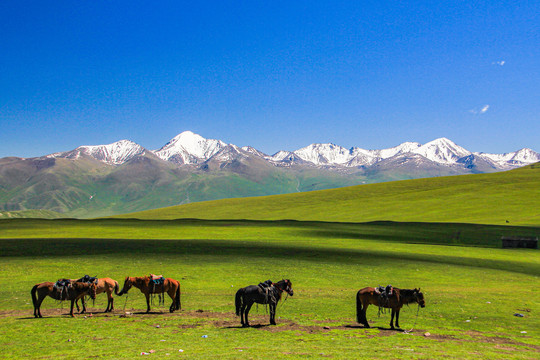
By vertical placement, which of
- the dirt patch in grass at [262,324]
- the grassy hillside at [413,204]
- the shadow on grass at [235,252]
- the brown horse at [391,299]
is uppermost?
the grassy hillside at [413,204]

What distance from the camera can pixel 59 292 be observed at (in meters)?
19.5

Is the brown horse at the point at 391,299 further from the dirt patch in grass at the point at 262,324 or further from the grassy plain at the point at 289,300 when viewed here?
the grassy plain at the point at 289,300

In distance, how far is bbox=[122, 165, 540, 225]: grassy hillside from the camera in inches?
4090

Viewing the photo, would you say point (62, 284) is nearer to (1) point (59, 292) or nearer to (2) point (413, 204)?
(1) point (59, 292)

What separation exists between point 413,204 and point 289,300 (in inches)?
4380

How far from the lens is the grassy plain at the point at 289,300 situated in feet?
48.0

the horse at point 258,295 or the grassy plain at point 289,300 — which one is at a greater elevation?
the horse at point 258,295

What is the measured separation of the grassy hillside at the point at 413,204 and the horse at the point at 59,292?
92.0m

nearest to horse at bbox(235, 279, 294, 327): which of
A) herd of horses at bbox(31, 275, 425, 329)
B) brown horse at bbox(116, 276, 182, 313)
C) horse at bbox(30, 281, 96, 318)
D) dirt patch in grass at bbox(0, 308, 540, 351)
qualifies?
herd of horses at bbox(31, 275, 425, 329)

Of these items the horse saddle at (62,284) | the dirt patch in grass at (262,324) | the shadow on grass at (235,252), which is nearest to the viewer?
the dirt patch in grass at (262,324)

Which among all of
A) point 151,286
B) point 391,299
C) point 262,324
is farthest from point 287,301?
point 151,286

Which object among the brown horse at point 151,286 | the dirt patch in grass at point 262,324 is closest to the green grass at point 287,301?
the dirt patch in grass at point 262,324

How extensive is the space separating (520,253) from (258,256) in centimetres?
3603

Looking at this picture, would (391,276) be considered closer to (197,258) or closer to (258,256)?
(258,256)
